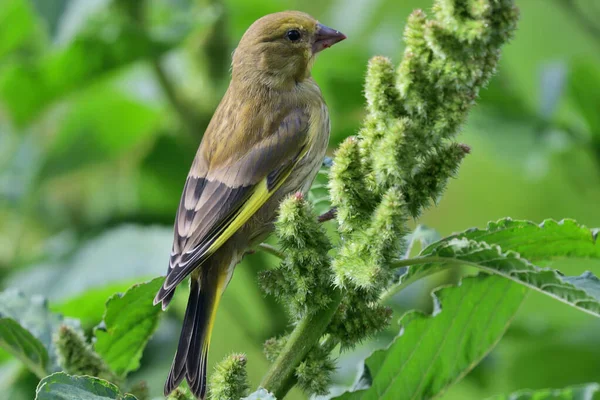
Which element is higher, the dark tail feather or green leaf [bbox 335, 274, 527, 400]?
the dark tail feather

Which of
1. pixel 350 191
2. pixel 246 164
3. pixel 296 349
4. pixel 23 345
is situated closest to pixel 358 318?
pixel 296 349

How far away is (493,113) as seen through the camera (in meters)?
3.91

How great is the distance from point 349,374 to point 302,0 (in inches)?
113

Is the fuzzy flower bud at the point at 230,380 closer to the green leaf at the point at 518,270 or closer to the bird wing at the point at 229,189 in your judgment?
the green leaf at the point at 518,270

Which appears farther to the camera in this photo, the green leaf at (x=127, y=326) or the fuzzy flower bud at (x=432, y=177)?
the green leaf at (x=127, y=326)

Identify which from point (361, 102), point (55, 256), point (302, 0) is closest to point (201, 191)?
point (55, 256)

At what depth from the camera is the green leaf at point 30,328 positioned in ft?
6.74

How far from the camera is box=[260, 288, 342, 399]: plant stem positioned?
1.78m

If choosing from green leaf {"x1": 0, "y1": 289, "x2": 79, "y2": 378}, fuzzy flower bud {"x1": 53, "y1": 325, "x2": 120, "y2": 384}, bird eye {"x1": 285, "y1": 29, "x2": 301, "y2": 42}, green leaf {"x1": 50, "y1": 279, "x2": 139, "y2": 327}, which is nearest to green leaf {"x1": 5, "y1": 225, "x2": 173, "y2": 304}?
green leaf {"x1": 50, "y1": 279, "x2": 139, "y2": 327}

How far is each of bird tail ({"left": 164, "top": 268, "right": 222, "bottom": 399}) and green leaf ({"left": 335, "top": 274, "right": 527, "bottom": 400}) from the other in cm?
40

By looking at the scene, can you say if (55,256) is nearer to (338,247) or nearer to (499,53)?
(338,247)

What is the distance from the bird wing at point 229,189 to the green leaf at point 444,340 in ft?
2.09

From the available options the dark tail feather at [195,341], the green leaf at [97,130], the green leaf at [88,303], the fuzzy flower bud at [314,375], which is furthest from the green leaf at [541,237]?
the green leaf at [97,130]

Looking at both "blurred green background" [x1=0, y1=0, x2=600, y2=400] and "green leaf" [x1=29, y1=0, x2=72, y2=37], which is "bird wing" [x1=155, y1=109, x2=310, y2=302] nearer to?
"blurred green background" [x1=0, y1=0, x2=600, y2=400]
